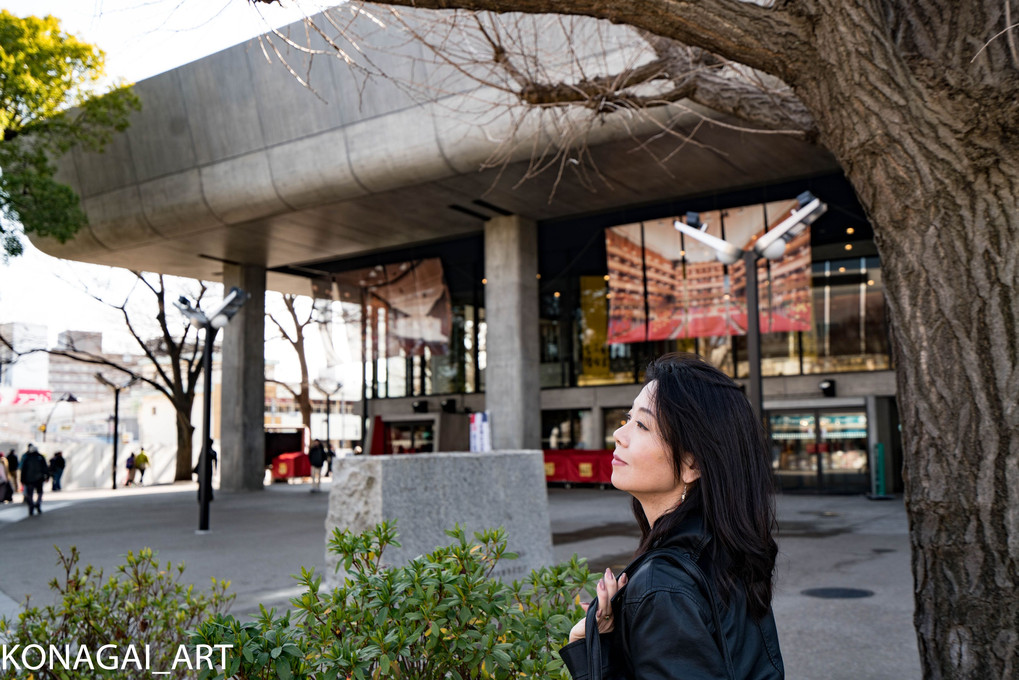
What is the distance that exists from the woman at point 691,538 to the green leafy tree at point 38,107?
741 inches

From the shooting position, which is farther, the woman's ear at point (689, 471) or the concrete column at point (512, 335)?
the concrete column at point (512, 335)

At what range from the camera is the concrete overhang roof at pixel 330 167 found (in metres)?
18.6

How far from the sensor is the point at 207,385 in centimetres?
1573

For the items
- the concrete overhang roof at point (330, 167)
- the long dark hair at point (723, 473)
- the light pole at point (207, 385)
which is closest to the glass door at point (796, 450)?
the concrete overhang roof at point (330, 167)

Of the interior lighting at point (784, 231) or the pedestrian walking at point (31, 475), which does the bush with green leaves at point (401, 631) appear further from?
the pedestrian walking at point (31, 475)

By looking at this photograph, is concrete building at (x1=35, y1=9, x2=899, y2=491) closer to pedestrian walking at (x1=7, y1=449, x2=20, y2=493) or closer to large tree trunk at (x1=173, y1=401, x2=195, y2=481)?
pedestrian walking at (x1=7, y1=449, x2=20, y2=493)

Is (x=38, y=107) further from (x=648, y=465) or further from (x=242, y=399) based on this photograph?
(x=648, y=465)

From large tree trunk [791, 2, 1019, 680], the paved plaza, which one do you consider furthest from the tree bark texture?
the paved plaza

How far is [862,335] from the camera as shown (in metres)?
24.9

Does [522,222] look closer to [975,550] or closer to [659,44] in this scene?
[659,44]

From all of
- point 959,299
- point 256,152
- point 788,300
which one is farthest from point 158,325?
point 959,299

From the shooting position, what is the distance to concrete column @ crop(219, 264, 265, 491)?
2800 cm

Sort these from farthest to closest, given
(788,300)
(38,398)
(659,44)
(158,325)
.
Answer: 1. (38,398)
2. (158,325)
3. (788,300)
4. (659,44)

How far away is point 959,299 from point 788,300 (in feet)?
65.5
